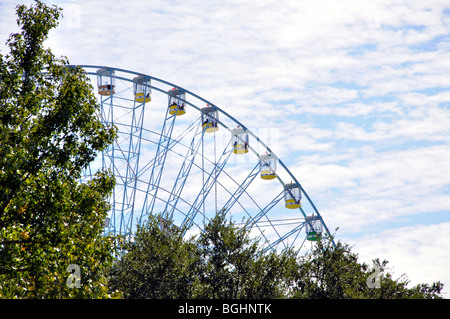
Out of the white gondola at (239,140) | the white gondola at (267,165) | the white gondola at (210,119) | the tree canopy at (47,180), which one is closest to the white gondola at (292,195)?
the white gondola at (267,165)

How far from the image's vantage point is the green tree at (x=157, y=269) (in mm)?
30594

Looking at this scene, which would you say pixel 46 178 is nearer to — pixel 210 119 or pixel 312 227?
pixel 210 119

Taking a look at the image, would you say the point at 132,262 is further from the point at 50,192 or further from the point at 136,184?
the point at 50,192

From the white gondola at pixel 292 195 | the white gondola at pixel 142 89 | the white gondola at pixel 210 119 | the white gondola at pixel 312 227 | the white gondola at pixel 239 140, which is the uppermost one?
the white gondola at pixel 142 89

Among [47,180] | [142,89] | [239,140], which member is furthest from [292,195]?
[47,180]

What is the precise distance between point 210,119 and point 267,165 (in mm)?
5985

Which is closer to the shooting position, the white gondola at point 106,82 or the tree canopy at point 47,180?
the tree canopy at point 47,180

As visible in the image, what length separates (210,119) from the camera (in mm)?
47000

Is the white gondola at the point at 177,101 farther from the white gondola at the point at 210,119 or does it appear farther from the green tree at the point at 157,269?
the green tree at the point at 157,269

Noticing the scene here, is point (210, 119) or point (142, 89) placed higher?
point (142, 89)

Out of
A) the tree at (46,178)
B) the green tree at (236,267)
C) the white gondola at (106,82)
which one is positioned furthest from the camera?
the white gondola at (106,82)

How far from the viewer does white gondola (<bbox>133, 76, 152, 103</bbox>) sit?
150 ft

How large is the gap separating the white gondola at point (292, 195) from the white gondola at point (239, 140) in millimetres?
5075

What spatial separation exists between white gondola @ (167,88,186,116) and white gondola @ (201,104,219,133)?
181 centimetres
